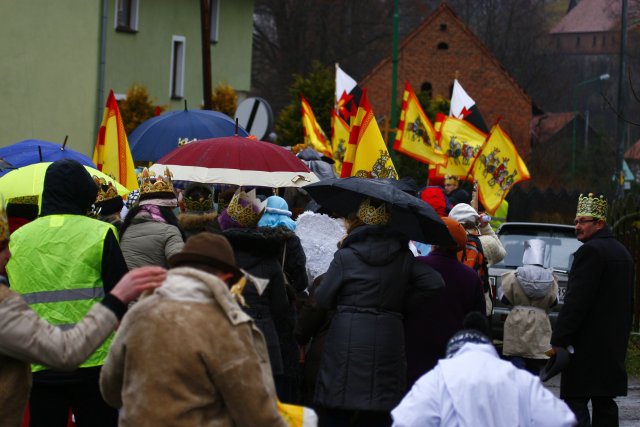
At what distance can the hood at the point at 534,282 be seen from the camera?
10891mm

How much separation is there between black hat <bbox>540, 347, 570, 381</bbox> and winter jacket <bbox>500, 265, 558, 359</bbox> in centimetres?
239

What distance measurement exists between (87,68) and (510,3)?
5001cm

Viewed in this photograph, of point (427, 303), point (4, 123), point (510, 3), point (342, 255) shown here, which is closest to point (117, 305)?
point (342, 255)

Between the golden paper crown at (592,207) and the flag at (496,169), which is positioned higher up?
the golden paper crown at (592,207)

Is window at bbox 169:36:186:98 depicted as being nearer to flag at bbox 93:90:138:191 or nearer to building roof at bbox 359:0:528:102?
flag at bbox 93:90:138:191

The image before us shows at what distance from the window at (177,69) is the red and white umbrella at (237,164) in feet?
90.2

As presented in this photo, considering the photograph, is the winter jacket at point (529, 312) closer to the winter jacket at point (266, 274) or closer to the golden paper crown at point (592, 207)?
the golden paper crown at point (592, 207)

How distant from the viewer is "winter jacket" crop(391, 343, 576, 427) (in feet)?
15.7

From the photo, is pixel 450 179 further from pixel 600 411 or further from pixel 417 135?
pixel 600 411

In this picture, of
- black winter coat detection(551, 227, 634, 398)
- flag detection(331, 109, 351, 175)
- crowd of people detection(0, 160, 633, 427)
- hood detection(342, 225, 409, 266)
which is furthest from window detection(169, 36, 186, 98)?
hood detection(342, 225, 409, 266)

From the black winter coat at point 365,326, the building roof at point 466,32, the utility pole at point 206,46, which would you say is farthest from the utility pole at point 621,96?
the building roof at point 466,32

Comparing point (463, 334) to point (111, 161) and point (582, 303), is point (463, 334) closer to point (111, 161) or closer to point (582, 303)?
point (582, 303)

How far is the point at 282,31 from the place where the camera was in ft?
198

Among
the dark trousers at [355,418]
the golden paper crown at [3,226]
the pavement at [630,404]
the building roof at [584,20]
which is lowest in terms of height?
the pavement at [630,404]
